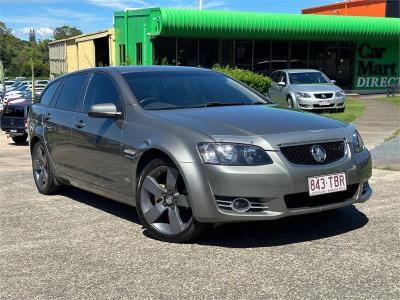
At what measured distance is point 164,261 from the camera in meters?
4.37

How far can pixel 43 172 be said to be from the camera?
7.18 m

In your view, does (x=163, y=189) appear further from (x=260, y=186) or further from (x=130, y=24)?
(x=130, y=24)

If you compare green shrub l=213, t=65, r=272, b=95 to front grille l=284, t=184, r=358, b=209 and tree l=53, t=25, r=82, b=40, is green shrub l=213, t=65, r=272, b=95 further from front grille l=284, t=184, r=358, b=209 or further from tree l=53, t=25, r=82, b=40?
tree l=53, t=25, r=82, b=40

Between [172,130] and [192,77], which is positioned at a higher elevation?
[192,77]

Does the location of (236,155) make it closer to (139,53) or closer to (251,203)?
(251,203)

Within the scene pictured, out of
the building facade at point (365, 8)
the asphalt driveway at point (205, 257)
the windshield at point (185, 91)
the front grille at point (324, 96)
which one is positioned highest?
the building facade at point (365, 8)

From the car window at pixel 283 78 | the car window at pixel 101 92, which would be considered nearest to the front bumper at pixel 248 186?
the car window at pixel 101 92

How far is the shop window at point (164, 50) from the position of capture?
82.6 feet

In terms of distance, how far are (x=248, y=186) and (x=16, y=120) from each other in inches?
497

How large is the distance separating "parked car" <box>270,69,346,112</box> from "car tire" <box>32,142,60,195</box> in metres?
12.1

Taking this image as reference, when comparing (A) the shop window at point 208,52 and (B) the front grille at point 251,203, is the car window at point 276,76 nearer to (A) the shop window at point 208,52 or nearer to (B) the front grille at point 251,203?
(A) the shop window at point 208,52

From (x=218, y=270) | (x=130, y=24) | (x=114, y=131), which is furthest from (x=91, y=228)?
(x=130, y=24)

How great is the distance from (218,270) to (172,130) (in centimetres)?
129

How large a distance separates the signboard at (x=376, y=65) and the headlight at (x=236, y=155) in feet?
92.8
